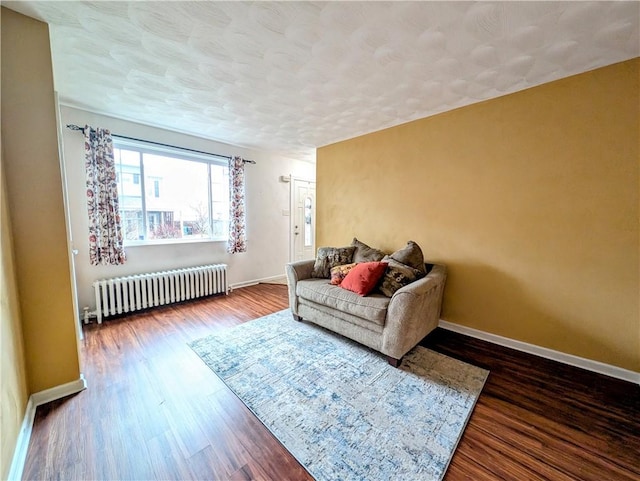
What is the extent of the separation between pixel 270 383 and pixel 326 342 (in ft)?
2.41

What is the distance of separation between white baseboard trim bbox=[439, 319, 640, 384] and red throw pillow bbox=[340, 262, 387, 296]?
3.69ft

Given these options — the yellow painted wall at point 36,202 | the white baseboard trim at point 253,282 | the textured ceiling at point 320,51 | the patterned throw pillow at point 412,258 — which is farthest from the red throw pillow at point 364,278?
the white baseboard trim at point 253,282

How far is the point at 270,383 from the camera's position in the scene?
1834mm

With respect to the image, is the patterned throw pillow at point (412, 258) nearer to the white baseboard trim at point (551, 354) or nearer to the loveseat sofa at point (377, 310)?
the loveseat sofa at point (377, 310)

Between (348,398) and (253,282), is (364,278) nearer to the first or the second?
(348,398)

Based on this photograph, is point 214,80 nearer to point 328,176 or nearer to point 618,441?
point 328,176

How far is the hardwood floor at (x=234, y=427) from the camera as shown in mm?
1228

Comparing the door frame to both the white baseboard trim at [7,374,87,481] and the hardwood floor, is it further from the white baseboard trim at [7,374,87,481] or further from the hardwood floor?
the white baseboard trim at [7,374,87,481]

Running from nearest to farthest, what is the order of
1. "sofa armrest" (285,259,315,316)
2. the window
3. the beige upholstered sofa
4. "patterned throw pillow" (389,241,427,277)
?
1. the beige upholstered sofa
2. "patterned throw pillow" (389,241,427,277)
3. "sofa armrest" (285,259,315,316)
4. the window

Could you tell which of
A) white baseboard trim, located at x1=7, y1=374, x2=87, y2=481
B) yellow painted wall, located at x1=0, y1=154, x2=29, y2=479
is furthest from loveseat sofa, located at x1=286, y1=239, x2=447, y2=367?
yellow painted wall, located at x1=0, y1=154, x2=29, y2=479

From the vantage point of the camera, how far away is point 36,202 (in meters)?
1.56

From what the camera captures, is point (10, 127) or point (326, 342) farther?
point (326, 342)

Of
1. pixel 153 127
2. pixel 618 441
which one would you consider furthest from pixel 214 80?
pixel 618 441

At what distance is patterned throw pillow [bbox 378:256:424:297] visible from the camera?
2.26m
